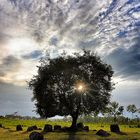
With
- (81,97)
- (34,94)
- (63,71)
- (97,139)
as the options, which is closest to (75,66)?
(63,71)

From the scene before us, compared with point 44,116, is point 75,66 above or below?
above

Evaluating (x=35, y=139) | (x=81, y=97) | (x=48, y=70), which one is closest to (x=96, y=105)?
(x=81, y=97)

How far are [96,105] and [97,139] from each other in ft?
76.7

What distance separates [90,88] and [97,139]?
23.5 m

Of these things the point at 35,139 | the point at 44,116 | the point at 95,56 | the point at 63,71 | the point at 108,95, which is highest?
the point at 95,56

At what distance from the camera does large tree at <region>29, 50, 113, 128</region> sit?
6631cm

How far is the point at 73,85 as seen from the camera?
217 ft

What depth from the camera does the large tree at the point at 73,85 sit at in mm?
66312

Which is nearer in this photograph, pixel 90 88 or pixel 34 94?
pixel 90 88

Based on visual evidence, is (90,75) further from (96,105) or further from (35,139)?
(35,139)

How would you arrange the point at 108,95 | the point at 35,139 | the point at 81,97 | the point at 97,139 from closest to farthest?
the point at 35,139 < the point at 97,139 < the point at 81,97 < the point at 108,95

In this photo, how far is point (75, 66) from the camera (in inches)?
2650

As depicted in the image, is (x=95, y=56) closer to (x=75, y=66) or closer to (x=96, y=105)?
(x=75, y=66)

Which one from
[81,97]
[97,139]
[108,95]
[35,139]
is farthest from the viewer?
[108,95]
